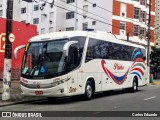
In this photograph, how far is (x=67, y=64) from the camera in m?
15.9

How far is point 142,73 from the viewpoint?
1006 inches

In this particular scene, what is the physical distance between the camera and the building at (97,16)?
56.8 metres

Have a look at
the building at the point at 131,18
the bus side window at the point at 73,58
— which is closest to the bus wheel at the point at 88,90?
the bus side window at the point at 73,58

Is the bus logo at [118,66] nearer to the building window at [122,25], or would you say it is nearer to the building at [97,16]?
the building at [97,16]

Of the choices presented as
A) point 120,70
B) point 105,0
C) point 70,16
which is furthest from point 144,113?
point 70,16

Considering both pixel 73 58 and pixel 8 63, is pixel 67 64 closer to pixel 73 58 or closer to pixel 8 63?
pixel 73 58

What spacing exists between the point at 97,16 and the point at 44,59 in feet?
141

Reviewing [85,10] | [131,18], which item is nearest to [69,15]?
[85,10]

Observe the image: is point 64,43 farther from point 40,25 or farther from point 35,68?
point 40,25

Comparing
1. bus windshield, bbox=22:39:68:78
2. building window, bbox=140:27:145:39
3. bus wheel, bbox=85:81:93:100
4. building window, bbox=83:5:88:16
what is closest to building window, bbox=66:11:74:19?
building window, bbox=83:5:88:16

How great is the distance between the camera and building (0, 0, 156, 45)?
56750 mm

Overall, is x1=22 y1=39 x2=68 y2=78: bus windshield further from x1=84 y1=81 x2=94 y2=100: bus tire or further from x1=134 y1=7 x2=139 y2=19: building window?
x1=134 y1=7 x2=139 y2=19: building window

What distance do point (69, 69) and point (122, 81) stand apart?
6.86 metres

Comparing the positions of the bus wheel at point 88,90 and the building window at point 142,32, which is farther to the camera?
the building window at point 142,32
